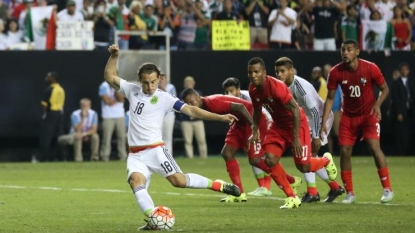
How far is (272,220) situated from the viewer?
13.3 metres

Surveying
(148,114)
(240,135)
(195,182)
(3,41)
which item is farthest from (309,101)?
(3,41)

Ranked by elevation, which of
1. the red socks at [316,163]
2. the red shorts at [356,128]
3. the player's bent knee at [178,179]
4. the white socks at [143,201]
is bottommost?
the red socks at [316,163]

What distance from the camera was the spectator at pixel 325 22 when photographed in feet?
93.6

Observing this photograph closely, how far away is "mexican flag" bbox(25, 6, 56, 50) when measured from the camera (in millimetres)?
27125

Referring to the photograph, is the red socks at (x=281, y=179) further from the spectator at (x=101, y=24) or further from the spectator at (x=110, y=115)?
the spectator at (x=110, y=115)

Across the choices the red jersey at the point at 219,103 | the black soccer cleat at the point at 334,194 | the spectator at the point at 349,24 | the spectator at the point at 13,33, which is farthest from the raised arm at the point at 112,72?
the spectator at the point at 349,24

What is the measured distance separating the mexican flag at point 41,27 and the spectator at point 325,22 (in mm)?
6784

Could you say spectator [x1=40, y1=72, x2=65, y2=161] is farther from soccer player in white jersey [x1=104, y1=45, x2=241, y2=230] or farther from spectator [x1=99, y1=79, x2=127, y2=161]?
soccer player in white jersey [x1=104, y1=45, x2=241, y2=230]

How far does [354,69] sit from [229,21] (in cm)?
1268

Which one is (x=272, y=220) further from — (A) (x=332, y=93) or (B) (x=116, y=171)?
(B) (x=116, y=171)

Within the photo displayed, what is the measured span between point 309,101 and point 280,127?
3.43 ft

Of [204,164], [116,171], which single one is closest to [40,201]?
[116,171]

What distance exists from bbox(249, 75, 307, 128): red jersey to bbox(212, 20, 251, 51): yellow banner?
12994 mm

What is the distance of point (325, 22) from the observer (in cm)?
2855
